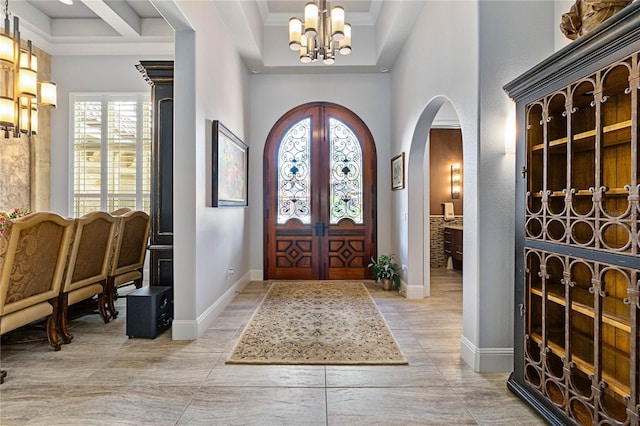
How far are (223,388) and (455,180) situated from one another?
21.7ft

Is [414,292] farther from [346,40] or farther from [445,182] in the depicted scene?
[445,182]

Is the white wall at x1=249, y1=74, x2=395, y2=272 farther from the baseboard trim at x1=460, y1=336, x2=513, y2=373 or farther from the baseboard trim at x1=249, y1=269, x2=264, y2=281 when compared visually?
the baseboard trim at x1=460, y1=336, x2=513, y2=373

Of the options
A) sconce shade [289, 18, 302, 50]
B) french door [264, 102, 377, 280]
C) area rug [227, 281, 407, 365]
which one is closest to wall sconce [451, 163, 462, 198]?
french door [264, 102, 377, 280]

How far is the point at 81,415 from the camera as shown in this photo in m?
2.14

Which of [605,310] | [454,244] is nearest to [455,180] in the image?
[454,244]

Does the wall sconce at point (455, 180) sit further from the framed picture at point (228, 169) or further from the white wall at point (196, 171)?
the white wall at point (196, 171)

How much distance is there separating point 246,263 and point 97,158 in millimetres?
3126

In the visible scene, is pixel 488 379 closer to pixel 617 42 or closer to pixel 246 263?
pixel 617 42

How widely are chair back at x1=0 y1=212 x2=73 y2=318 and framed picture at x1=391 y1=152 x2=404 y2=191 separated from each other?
3.89 meters

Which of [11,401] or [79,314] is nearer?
[11,401]

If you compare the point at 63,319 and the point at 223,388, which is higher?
the point at 63,319

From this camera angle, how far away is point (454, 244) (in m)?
7.05

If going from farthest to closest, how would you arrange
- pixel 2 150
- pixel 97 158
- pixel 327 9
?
pixel 97 158 → pixel 2 150 → pixel 327 9

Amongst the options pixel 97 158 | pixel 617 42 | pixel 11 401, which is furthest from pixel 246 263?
pixel 617 42
